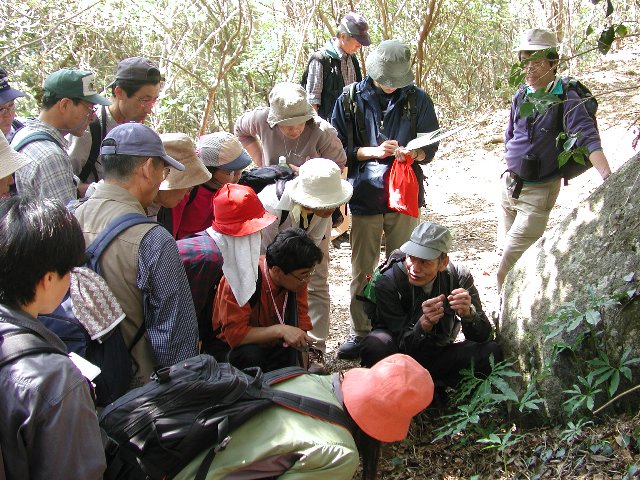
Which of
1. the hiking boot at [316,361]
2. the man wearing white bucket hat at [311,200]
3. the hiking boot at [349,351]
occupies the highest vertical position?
the man wearing white bucket hat at [311,200]

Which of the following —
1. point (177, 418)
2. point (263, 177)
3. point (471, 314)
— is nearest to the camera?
point (177, 418)

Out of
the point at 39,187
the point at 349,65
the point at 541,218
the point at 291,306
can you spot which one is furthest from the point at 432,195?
the point at 39,187

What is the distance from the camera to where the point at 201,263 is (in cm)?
340

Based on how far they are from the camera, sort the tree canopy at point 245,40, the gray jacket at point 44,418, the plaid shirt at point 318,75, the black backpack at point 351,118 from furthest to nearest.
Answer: the tree canopy at point 245,40, the plaid shirt at point 318,75, the black backpack at point 351,118, the gray jacket at point 44,418

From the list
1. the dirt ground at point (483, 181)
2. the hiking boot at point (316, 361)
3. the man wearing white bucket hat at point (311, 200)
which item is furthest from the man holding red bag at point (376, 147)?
the dirt ground at point (483, 181)

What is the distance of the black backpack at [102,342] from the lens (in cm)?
250

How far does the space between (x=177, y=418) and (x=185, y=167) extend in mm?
1616

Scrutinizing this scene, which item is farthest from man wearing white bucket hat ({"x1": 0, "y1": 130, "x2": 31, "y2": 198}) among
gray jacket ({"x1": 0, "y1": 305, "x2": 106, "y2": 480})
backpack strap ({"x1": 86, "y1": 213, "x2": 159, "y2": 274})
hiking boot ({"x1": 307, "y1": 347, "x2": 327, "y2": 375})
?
hiking boot ({"x1": 307, "y1": 347, "x2": 327, "y2": 375})

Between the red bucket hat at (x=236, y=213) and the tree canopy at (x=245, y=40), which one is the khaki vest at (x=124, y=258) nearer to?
the red bucket hat at (x=236, y=213)

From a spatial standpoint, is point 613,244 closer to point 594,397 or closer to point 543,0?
point 594,397

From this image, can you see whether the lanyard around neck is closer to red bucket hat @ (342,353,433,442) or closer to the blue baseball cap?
the blue baseball cap

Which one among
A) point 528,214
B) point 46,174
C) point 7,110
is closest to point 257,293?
point 46,174

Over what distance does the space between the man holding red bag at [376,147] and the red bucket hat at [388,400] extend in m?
2.27

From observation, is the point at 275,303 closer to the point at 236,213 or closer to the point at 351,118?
the point at 236,213
